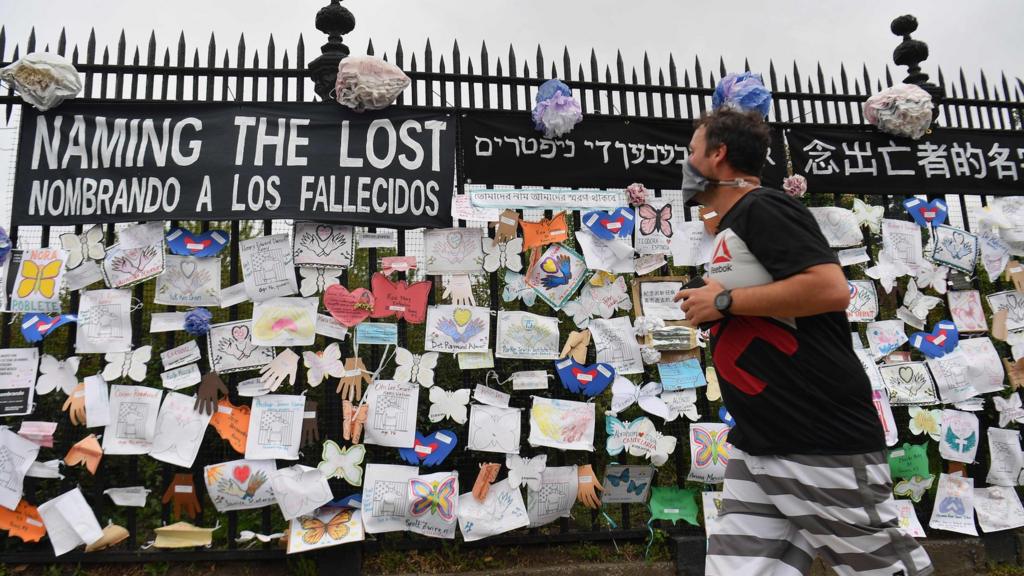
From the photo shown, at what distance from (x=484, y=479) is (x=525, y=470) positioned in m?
0.24

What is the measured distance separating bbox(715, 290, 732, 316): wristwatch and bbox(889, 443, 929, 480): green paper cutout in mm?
2847

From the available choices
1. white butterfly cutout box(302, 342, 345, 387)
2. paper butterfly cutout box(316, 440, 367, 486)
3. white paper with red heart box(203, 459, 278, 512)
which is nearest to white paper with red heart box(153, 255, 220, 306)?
white butterfly cutout box(302, 342, 345, 387)

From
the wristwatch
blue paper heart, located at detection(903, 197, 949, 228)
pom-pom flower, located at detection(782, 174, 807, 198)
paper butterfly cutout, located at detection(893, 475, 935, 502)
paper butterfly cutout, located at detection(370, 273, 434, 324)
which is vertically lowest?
paper butterfly cutout, located at detection(893, 475, 935, 502)

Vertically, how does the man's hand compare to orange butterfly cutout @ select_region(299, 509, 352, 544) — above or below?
above

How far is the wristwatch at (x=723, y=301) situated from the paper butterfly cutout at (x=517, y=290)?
1843 mm

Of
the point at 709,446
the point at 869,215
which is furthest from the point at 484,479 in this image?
the point at 869,215

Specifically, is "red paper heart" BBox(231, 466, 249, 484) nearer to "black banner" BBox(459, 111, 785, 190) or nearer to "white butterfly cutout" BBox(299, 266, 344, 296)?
"white butterfly cutout" BBox(299, 266, 344, 296)

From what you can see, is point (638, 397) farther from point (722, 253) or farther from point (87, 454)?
point (87, 454)

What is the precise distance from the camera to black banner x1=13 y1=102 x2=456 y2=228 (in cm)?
352

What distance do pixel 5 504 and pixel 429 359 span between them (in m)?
2.33

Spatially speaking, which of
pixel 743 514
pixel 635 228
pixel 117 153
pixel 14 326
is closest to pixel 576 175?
pixel 635 228

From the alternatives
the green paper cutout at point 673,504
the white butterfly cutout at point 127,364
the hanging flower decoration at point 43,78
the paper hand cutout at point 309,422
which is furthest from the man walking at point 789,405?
the hanging flower decoration at point 43,78

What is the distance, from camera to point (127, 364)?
11.2 ft

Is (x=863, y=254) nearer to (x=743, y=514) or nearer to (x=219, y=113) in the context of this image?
(x=743, y=514)
